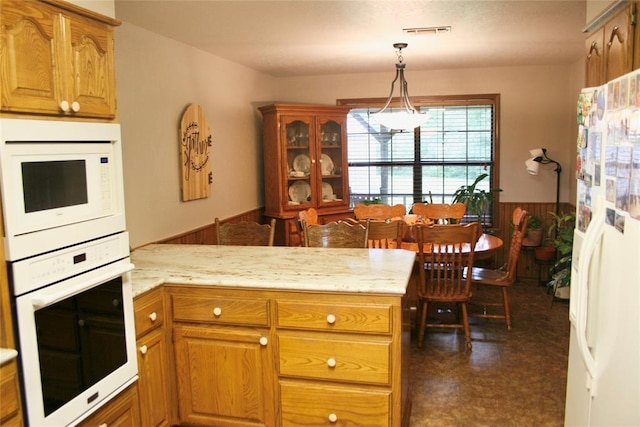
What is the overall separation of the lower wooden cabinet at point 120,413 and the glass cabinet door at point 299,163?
348 centimetres

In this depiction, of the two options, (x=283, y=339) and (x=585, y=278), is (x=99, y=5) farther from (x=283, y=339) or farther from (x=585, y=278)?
(x=585, y=278)

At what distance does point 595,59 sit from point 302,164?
3634 mm

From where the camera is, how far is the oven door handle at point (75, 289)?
1647 millimetres

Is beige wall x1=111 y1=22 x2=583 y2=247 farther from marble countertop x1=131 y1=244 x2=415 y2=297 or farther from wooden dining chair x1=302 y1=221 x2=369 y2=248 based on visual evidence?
wooden dining chair x1=302 y1=221 x2=369 y2=248

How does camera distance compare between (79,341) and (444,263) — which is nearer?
(79,341)

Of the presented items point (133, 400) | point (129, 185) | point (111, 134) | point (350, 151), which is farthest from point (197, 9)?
point (350, 151)

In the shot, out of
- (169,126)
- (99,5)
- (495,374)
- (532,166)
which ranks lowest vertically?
(495,374)

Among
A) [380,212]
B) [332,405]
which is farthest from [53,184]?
[380,212]

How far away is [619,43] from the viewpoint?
6.66ft

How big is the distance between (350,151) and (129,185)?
→ 3.29 meters

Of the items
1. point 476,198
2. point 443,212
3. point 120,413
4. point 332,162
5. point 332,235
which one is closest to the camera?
point 120,413

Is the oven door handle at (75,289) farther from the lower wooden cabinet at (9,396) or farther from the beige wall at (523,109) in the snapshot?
the beige wall at (523,109)

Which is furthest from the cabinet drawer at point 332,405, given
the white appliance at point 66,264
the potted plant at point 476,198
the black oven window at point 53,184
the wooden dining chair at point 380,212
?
Answer: the potted plant at point 476,198

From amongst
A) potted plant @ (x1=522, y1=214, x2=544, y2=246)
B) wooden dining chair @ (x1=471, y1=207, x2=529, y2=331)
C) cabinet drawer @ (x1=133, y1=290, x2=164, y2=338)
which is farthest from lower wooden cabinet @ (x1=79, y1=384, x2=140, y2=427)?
potted plant @ (x1=522, y1=214, x2=544, y2=246)
